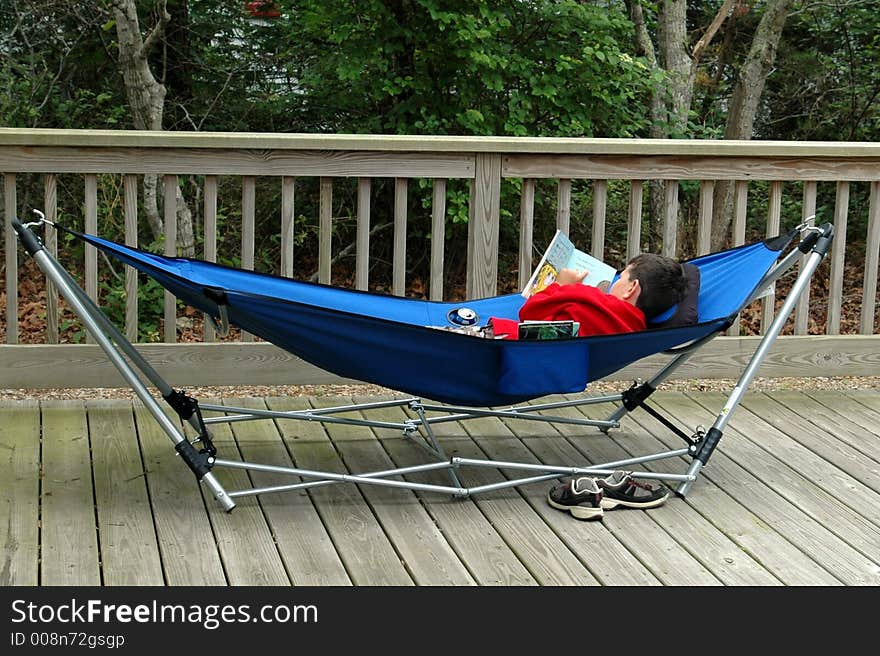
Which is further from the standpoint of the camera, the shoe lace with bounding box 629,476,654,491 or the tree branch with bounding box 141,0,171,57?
the tree branch with bounding box 141,0,171,57

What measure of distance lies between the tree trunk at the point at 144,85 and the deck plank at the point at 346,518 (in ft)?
9.78

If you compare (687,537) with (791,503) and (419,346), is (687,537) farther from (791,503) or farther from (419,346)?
(419,346)

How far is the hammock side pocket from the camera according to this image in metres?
3.15

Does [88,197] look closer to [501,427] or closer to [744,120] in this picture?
[501,427]

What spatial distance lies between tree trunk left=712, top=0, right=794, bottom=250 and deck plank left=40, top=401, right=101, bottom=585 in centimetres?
573

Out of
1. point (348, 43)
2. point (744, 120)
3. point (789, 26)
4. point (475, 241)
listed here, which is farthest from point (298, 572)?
point (789, 26)

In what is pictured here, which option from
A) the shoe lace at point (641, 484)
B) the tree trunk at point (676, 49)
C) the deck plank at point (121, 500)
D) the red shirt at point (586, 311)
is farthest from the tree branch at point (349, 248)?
the shoe lace at point (641, 484)

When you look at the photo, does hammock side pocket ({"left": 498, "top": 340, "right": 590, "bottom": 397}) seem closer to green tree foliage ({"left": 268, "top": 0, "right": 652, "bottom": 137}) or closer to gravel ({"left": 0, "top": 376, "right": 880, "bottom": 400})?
gravel ({"left": 0, "top": 376, "right": 880, "bottom": 400})

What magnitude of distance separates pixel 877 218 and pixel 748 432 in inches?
40.0

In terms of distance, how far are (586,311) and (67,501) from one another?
1.53 metres

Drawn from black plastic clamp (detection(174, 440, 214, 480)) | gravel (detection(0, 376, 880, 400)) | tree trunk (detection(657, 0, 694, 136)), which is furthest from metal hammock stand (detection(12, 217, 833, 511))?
tree trunk (detection(657, 0, 694, 136))

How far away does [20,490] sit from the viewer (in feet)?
11.1

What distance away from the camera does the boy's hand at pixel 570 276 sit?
12.2ft

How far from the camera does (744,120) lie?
8.59 m
